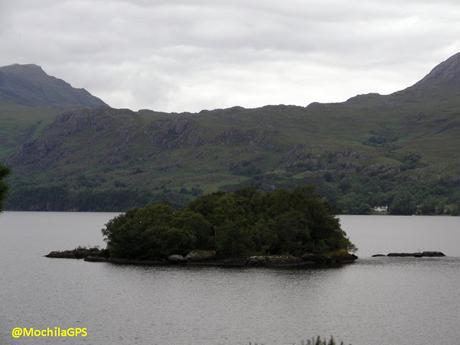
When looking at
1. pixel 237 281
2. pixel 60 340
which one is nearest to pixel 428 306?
pixel 237 281

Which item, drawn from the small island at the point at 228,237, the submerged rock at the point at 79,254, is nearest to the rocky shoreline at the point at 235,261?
the small island at the point at 228,237

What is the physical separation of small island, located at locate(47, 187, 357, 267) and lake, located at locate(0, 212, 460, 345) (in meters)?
10.2

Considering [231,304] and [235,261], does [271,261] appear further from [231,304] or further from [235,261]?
[231,304]

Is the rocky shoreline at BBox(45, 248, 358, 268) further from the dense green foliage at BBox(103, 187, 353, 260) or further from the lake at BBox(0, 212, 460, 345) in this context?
the lake at BBox(0, 212, 460, 345)

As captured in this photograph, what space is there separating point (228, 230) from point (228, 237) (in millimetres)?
1784

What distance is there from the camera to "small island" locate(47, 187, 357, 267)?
171m

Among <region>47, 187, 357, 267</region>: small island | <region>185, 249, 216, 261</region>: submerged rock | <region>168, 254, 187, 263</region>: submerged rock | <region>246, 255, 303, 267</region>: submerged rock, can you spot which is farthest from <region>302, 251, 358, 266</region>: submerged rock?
<region>168, 254, 187, 263</region>: submerged rock

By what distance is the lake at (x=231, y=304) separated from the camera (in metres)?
92.3

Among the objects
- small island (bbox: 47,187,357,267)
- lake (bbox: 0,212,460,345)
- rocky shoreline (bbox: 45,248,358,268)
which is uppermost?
small island (bbox: 47,187,357,267)

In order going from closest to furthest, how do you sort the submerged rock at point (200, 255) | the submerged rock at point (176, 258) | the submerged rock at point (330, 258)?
the submerged rock at point (176, 258) → the submerged rock at point (200, 255) → the submerged rock at point (330, 258)

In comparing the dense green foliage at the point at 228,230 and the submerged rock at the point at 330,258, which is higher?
the dense green foliage at the point at 228,230

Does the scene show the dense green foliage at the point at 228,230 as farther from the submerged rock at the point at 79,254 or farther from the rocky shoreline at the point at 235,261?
the submerged rock at the point at 79,254

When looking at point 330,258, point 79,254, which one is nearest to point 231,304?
point 330,258

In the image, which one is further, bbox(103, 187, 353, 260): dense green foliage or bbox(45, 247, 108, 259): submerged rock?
bbox(45, 247, 108, 259): submerged rock
